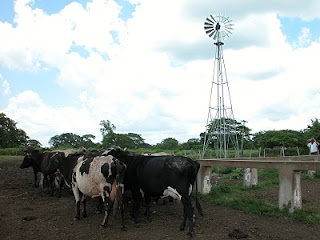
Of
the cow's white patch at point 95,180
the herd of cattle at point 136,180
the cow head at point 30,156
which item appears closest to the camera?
the herd of cattle at point 136,180

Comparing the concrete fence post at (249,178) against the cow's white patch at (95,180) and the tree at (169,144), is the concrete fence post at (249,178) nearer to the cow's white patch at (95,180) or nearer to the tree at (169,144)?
the cow's white patch at (95,180)

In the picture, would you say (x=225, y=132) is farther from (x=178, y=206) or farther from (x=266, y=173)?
(x=178, y=206)

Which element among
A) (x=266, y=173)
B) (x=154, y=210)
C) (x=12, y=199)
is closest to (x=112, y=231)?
(x=154, y=210)

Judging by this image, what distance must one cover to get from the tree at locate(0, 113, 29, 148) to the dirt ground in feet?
138

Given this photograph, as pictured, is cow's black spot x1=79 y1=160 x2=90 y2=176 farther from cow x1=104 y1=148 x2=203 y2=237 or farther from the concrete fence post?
the concrete fence post

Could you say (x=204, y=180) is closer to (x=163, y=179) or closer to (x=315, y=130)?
(x=163, y=179)

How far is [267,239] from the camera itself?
20.8 feet

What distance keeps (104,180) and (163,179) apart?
4.48 feet

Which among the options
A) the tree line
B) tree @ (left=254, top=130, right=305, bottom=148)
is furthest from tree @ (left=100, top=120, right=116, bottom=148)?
tree @ (left=254, top=130, right=305, bottom=148)

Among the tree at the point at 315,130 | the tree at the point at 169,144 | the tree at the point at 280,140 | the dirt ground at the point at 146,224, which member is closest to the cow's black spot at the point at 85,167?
the dirt ground at the point at 146,224

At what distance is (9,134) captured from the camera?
160 feet

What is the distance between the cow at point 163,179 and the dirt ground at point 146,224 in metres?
0.43

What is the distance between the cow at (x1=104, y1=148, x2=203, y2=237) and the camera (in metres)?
7.07

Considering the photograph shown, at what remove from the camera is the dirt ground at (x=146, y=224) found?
6637 millimetres
